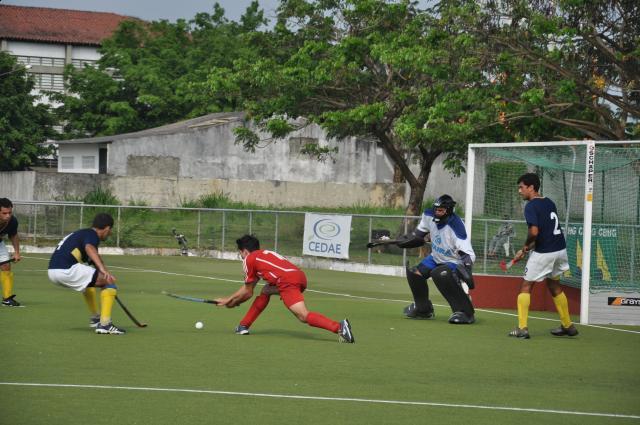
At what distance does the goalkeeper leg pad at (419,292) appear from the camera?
652 inches

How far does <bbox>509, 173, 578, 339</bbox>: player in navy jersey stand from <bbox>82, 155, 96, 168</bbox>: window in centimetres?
4173

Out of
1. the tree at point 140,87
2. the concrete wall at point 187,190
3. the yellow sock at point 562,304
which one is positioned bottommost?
A: the yellow sock at point 562,304

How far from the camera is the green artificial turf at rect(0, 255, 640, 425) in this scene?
8844 mm

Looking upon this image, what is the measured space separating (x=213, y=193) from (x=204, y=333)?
36945 mm

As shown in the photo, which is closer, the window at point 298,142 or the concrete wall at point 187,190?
the concrete wall at point 187,190

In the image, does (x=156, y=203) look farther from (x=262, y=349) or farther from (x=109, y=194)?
(x=262, y=349)

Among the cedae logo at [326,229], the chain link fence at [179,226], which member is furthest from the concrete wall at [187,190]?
the cedae logo at [326,229]

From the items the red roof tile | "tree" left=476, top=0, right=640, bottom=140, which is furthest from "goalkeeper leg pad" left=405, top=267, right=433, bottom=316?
the red roof tile

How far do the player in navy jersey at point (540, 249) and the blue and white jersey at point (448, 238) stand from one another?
→ 1484mm

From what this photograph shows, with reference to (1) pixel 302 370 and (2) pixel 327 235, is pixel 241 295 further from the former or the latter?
(2) pixel 327 235

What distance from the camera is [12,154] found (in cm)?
6022

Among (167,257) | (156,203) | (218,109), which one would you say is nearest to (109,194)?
(156,203)

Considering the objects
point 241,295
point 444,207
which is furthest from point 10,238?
point 444,207

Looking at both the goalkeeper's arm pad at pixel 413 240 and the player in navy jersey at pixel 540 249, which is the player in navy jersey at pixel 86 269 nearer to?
the goalkeeper's arm pad at pixel 413 240
